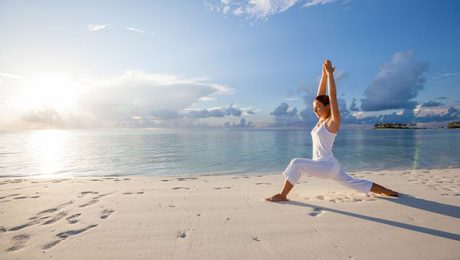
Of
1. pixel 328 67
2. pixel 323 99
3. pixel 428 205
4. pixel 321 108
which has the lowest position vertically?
pixel 428 205

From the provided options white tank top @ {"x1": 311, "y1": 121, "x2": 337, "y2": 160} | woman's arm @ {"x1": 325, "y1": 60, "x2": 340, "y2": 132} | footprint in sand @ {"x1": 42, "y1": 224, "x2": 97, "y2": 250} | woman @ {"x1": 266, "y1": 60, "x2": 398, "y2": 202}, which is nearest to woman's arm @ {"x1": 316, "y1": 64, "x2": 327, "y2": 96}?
woman @ {"x1": 266, "y1": 60, "x2": 398, "y2": 202}

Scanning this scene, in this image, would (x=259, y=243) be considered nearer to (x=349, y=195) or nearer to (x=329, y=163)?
(x=329, y=163)

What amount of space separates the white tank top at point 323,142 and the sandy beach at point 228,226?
3.08 ft

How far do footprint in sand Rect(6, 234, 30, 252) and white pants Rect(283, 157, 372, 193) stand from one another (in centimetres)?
418

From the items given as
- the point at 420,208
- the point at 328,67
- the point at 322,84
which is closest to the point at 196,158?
the point at 322,84

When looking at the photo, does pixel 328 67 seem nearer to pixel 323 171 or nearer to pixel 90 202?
pixel 323 171

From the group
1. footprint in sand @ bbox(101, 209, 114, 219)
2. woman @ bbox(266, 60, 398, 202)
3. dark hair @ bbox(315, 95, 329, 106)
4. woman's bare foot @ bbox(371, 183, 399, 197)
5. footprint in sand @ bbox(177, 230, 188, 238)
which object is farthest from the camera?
woman's bare foot @ bbox(371, 183, 399, 197)

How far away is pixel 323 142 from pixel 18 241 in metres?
4.89

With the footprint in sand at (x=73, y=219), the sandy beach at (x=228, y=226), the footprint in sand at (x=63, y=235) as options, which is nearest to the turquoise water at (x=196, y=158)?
the sandy beach at (x=228, y=226)

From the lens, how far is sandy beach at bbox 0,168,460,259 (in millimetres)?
3023

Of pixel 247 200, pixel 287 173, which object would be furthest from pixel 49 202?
pixel 287 173

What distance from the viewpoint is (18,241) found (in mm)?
3324

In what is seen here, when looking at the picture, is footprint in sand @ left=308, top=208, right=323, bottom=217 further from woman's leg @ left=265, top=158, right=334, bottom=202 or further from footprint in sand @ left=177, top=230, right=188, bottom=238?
footprint in sand @ left=177, top=230, right=188, bottom=238

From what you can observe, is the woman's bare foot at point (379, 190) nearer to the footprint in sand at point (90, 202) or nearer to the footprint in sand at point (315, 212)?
the footprint in sand at point (315, 212)
